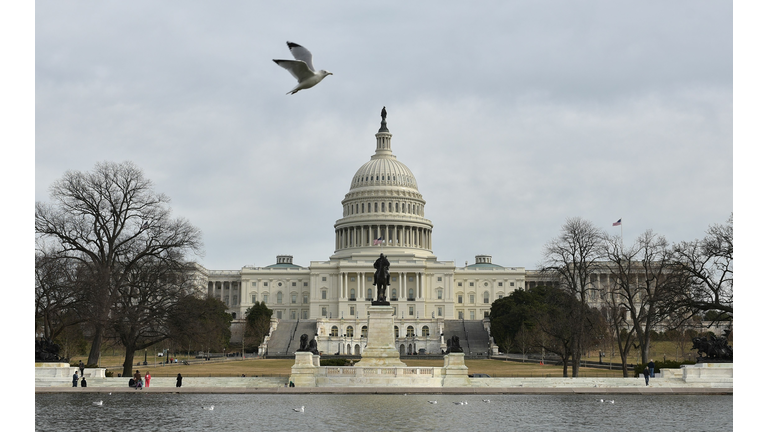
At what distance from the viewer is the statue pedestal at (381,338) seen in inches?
1775

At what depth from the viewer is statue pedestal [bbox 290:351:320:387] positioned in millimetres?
41969

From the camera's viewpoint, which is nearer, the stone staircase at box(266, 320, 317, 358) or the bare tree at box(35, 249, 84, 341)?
the bare tree at box(35, 249, 84, 341)

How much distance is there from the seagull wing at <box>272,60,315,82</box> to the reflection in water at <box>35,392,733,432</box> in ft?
30.5

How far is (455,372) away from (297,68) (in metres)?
25.6

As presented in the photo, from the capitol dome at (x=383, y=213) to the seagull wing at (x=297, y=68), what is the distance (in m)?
135

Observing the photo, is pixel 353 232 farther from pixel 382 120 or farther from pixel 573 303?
pixel 573 303

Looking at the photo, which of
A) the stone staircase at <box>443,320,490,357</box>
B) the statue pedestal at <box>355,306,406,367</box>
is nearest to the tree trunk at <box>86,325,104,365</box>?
the statue pedestal at <box>355,306,406,367</box>

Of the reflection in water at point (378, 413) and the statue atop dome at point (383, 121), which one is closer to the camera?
the reflection in water at point (378, 413)

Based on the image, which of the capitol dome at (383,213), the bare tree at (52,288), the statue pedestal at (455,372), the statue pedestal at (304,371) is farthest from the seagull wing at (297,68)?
the capitol dome at (383,213)

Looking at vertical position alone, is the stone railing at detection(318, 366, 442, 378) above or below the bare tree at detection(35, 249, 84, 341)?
below

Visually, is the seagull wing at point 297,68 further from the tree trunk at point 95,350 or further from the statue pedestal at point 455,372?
the tree trunk at point 95,350

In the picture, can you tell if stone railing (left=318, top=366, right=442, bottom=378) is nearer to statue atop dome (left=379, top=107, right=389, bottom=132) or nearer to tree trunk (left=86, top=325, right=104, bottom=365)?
tree trunk (left=86, top=325, right=104, bottom=365)

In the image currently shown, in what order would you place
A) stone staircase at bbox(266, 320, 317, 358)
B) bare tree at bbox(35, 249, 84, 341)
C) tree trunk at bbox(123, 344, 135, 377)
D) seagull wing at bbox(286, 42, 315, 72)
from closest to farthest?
seagull wing at bbox(286, 42, 315, 72)
bare tree at bbox(35, 249, 84, 341)
tree trunk at bbox(123, 344, 135, 377)
stone staircase at bbox(266, 320, 317, 358)

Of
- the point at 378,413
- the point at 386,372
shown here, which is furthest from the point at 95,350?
the point at 378,413
